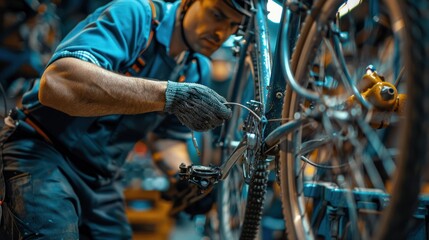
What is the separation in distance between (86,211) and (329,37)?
1099 mm

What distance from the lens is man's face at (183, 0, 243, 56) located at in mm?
1786

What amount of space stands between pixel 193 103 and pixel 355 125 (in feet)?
1.63

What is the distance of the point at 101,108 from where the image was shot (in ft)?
4.88

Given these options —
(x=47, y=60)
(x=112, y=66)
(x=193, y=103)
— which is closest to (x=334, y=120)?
(x=193, y=103)

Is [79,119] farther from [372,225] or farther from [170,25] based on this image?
[372,225]

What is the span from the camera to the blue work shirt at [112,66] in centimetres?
158

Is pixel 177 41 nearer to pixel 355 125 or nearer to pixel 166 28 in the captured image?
pixel 166 28

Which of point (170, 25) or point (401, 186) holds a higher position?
point (170, 25)

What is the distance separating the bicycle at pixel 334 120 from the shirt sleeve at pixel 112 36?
0.34m

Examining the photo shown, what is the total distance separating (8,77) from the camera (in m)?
4.26

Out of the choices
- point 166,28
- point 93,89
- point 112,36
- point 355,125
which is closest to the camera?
point 355,125

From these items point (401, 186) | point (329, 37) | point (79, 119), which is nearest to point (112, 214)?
point (79, 119)

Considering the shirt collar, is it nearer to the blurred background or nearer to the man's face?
the man's face

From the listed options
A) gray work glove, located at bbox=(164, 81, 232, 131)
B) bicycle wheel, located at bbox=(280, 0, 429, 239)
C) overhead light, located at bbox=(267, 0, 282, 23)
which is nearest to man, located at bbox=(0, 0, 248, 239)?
gray work glove, located at bbox=(164, 81, 232, 131)
